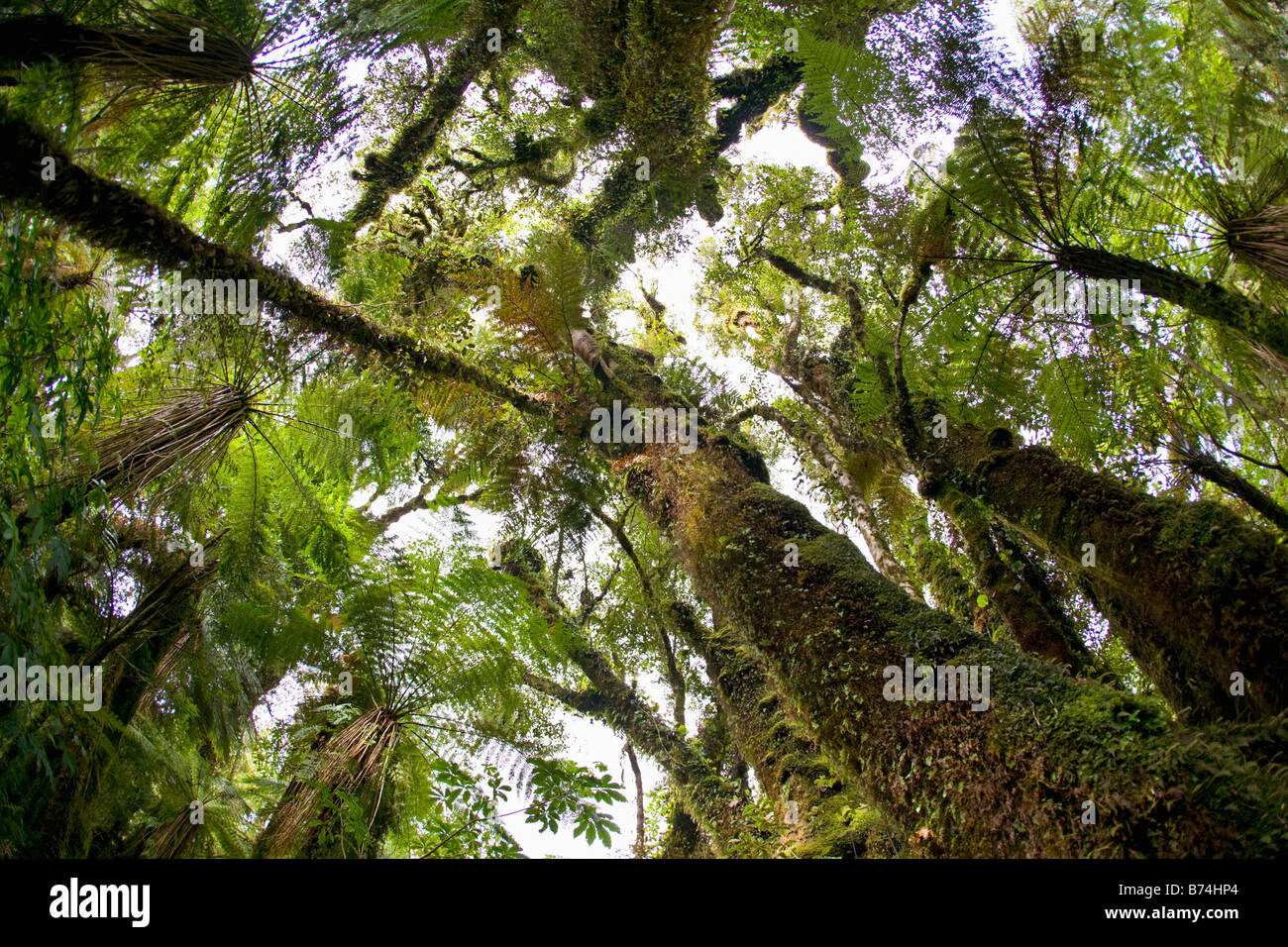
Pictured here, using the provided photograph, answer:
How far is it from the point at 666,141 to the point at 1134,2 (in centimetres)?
321

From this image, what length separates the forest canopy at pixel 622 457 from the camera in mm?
2436

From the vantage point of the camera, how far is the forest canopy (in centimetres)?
244

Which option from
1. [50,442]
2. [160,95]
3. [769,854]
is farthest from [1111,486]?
[160,95]

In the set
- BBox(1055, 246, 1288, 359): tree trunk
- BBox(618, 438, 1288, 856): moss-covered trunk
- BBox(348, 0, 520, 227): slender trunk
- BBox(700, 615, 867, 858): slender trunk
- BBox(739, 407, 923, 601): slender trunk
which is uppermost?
BBox(348, 0, 520, 227): slender trunk

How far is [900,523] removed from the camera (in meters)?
5.66

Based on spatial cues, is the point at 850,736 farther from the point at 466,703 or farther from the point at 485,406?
the point at 485,406

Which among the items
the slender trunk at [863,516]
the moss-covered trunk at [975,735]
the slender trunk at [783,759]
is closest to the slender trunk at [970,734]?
the moss-covered trunk at [975,735]

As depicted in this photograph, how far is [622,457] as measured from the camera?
4816 millimetres

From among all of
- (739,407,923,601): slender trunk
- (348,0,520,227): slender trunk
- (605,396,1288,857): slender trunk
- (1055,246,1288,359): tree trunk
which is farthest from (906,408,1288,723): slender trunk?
(348,0,520,227): slender trunk

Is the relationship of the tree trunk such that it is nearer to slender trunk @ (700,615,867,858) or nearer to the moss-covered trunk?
the moss-covered trunk

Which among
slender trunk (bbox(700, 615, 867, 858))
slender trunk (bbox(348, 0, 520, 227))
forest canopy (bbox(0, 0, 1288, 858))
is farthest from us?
slender trunk (bbox(348, 0, 520, 227))

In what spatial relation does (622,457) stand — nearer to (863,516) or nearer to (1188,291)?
(863,516)

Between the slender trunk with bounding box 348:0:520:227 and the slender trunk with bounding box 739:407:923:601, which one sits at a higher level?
the slender trunk with bounding box 348:0:520:227

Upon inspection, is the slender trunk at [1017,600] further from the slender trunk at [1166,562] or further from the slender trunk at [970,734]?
the slender trunk at [970,734]
